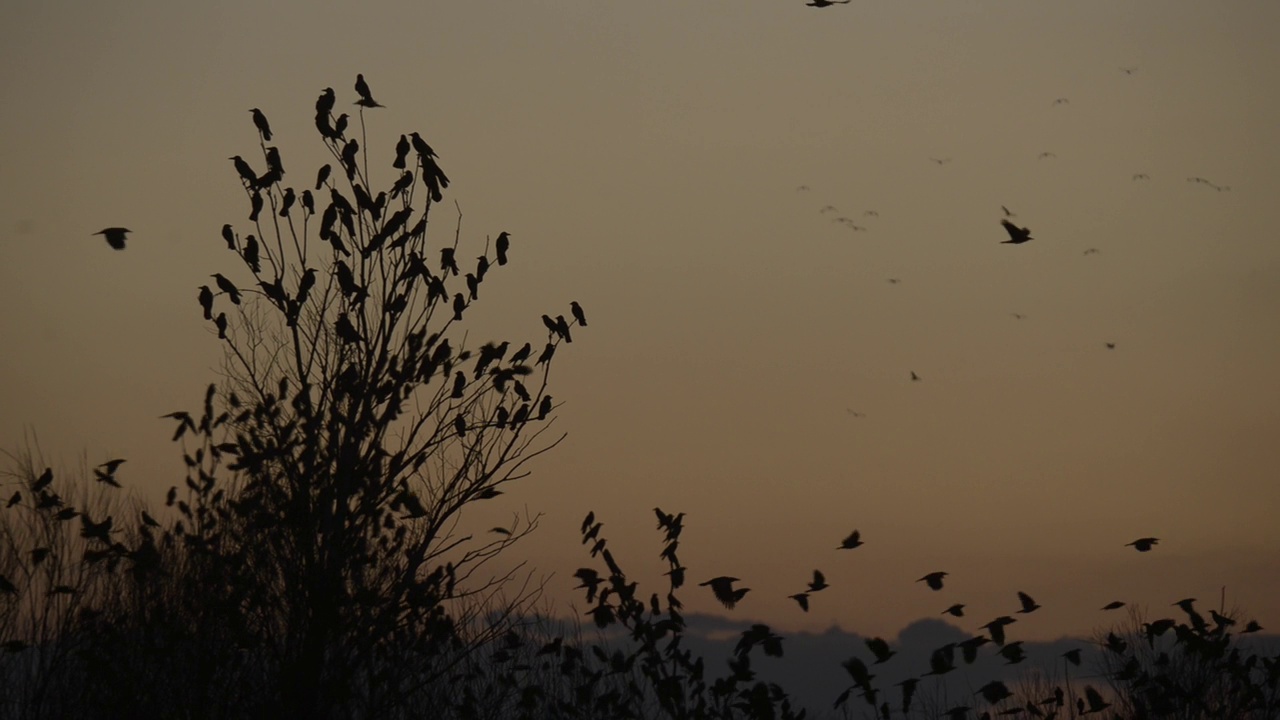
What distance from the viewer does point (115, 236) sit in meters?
9.85

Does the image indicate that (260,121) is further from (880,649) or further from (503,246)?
(880,649)

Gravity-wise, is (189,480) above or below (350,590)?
above

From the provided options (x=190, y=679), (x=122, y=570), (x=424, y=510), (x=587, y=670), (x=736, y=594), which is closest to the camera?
(x=736, y=594)

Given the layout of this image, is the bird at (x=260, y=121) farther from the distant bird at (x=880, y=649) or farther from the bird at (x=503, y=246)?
the distant bird at (x=880, y=649)

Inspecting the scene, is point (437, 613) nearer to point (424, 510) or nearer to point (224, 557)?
point (424, 510)

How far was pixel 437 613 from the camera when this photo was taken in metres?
11.8

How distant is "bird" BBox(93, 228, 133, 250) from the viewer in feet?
32.1

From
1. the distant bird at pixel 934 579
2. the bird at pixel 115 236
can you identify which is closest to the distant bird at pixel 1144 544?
the distant bird at pixel 934 579

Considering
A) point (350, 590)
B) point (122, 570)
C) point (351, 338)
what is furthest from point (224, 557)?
point (122, 570)

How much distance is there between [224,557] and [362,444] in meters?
2.22

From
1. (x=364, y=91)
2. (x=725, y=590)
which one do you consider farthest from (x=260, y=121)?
(x=725, y=590)

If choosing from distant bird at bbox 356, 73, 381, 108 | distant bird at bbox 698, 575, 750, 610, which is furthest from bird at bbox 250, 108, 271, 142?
distant bird at bbox 698, 575, 750, 610

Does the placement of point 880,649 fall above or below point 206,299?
below

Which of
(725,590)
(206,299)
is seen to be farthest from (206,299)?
(725,590)
